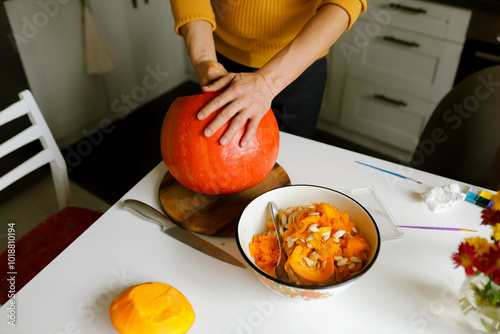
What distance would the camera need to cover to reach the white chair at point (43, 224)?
3.44ft

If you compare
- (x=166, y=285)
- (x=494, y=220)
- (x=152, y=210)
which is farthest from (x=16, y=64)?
(x=494, y=220)

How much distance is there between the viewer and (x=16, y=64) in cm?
179

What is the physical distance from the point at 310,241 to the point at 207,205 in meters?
0.29

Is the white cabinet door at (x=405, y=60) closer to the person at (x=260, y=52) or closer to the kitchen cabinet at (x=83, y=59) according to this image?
the person at (x=260, y=52)

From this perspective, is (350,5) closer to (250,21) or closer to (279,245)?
(250,21)

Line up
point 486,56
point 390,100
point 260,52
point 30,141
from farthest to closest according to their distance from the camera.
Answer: point 390,100
point 486,56
point 260,52
point 30,141

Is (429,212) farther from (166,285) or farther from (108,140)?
(108,140)

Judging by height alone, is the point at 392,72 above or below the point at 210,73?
below

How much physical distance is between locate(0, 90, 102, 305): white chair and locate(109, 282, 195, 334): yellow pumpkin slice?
0.52 meters

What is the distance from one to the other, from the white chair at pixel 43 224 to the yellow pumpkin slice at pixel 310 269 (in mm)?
726

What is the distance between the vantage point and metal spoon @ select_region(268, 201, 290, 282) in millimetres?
697

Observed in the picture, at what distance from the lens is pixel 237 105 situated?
80cm

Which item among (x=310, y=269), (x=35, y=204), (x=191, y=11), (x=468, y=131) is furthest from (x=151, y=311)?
(x=35, y=204)

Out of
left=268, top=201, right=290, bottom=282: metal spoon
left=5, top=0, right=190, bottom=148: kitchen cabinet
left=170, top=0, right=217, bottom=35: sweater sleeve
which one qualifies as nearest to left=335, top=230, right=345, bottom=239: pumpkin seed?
left=268, top=201, right=290, bottom=282: metal spoon
